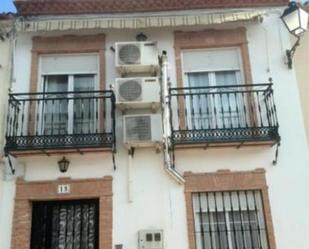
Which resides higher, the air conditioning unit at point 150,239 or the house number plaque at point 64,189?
the house number plaque at point 64,189

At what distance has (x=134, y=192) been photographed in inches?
286

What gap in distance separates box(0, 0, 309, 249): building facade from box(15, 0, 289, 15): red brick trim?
0.06 feet

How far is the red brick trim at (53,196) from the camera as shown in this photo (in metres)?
7.06

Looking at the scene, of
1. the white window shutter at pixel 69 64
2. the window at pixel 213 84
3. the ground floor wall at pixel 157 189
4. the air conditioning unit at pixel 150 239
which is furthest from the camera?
the white window shutter at pixel 69 64

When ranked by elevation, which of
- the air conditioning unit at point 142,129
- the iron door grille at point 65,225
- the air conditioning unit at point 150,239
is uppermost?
the air conditioning unit at point 142,129

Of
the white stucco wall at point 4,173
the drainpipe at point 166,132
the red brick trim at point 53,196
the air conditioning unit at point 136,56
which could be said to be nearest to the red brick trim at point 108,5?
the white stucco wall at point 4,173

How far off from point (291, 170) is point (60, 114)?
4.29 m

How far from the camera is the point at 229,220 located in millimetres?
7258

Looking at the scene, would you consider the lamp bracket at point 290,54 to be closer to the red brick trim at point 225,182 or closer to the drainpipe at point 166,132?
the red brick trim at point 225,182

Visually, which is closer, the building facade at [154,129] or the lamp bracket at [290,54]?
the building facade at [154,129]

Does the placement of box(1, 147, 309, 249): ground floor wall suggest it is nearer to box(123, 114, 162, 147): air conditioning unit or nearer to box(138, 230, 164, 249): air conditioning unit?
box(138, 230, 164, 249): air conditioning unit

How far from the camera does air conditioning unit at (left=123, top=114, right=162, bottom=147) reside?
7123mm

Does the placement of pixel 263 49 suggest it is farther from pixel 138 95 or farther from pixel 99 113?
pixel 99 113

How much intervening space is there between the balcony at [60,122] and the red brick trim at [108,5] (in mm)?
1653
